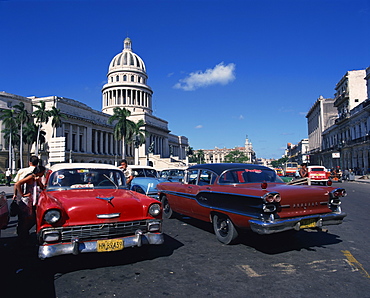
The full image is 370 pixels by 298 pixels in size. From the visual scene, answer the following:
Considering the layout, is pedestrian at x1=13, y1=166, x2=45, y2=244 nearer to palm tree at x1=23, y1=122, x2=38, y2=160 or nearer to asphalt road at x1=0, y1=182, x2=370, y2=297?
asphalt road at x1=0, y1=182, x2=370, y2=297

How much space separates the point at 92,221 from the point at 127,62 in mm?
93240

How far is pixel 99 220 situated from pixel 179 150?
110 m

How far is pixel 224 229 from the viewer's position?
6234mm

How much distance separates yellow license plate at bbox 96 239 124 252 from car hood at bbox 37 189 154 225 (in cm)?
31

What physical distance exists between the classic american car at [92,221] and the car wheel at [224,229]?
5.28ft

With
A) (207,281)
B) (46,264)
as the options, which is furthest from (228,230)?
(46,264)

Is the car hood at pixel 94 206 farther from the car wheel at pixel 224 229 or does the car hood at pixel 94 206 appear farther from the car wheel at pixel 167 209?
the car wheel at pixel 167 209

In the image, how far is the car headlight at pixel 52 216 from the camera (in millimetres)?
4301

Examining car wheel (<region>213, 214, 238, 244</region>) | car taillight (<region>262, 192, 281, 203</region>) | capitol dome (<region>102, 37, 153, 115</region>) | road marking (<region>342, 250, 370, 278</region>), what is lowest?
road marking (<region>342, 250, 370, 278</region>)

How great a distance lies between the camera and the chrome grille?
4406mm

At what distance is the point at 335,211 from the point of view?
571 cm

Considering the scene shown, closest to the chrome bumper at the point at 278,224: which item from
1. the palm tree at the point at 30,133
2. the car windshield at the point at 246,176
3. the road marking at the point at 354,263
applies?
the road marking at the point at 354,263

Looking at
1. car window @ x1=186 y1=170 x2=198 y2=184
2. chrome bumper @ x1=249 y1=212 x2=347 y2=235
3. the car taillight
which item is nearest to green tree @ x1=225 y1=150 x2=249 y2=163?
car window @ x1=186 y1=170 x2=198 y2=184

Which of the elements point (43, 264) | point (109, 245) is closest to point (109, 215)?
point (109, 245)
